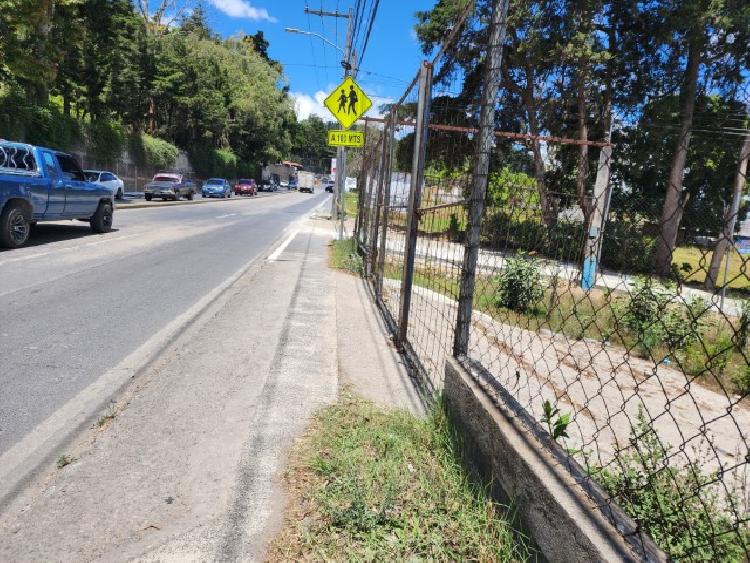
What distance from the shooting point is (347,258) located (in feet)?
39.3

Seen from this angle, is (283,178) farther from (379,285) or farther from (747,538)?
(747,538)

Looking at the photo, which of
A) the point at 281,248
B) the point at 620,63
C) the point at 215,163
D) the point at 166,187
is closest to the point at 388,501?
the point at 281,248

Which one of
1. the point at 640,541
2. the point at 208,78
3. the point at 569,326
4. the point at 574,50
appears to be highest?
the point at 208,78

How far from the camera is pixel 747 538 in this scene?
2.23m

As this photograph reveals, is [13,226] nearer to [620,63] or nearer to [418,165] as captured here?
[418,165]

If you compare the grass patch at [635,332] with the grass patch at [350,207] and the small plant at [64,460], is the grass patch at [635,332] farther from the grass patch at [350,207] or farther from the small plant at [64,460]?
the grass patch at [350,207]

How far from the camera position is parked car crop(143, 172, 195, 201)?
3281cm

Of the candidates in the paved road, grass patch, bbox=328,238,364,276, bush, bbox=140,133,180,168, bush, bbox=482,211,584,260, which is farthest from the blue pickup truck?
bush, bbox=140,133,180,168

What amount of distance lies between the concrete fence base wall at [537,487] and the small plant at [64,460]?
235cm

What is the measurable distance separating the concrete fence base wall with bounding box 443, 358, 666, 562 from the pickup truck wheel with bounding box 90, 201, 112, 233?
1315 centimetres

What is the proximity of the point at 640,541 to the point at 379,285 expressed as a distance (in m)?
6.27

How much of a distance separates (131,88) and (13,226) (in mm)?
25089

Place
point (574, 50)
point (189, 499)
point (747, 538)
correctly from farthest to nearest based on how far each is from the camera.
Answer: point (574, 50), point (189, 499), point (747, 538)

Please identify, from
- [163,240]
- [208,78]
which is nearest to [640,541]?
[163,240]
